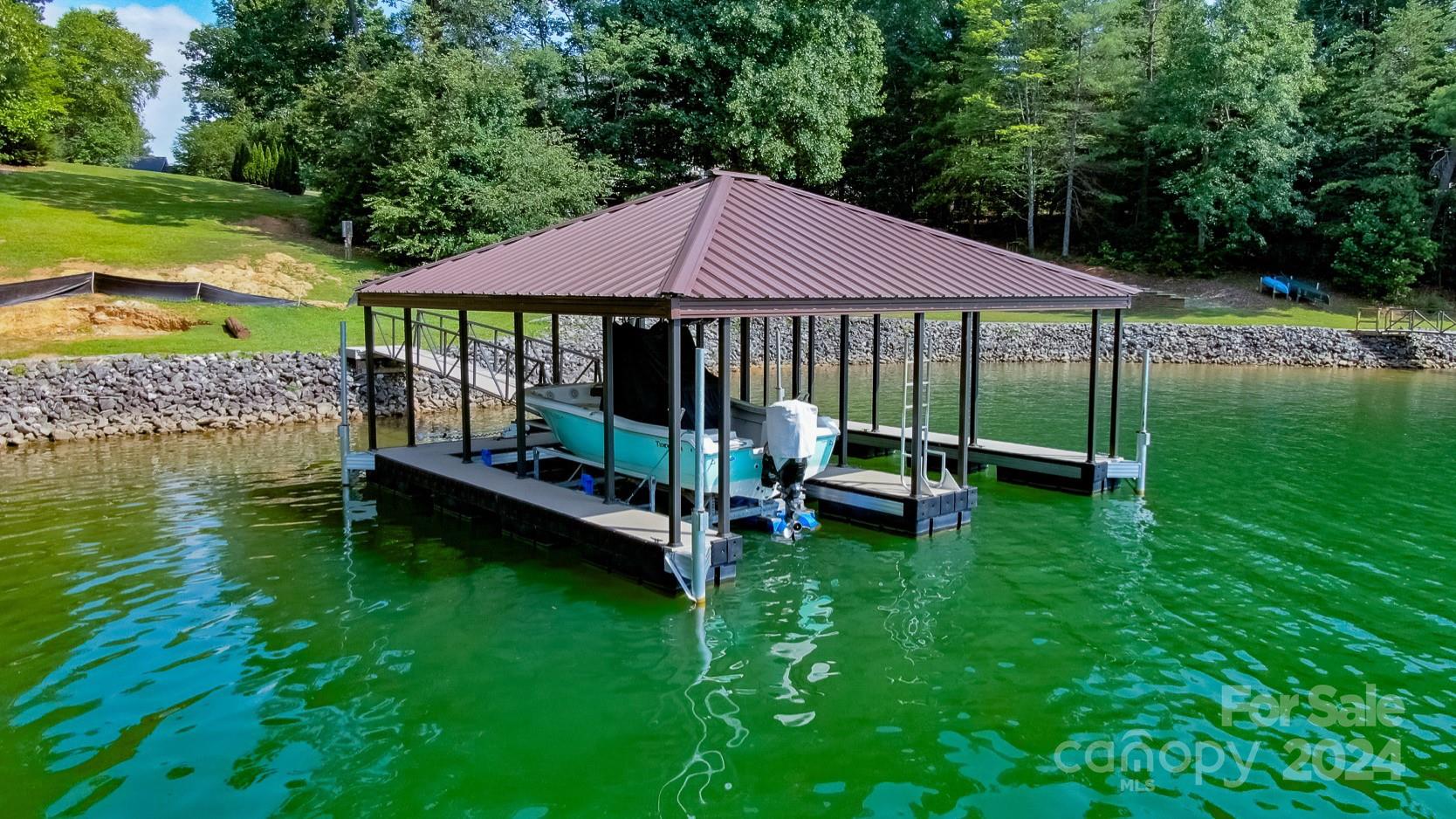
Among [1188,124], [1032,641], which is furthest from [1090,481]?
[1188,124]

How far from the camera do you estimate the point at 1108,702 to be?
6789 millimetres

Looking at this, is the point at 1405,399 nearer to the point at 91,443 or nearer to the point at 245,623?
the point at 245,623

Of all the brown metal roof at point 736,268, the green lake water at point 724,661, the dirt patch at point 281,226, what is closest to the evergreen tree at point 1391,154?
the green lake water at point 724,661

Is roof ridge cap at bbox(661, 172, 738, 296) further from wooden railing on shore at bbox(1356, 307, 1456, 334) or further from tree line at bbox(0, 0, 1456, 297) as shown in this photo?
wooden railing on shore at bbox(1356, 307, 1456, 334)

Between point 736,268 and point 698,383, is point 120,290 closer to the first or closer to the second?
point 736,268

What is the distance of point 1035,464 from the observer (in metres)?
13.5

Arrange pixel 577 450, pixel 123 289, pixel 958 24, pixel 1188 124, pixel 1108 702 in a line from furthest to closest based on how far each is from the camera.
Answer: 1. pixel 958 24
2. pixel 1188 124
3. pixel 123 289
4. pixel 577 450
5. pixel 1108 702

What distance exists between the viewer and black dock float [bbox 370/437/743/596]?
908cm

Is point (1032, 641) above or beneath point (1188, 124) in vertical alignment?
beneath

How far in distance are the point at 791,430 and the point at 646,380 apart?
2123 millimetres

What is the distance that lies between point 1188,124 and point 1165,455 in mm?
27038

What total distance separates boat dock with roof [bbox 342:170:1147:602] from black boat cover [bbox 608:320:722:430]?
3 cm

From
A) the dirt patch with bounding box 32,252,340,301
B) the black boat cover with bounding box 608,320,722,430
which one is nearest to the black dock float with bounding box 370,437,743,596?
the black boat cover with bounding box 608,320,722,430

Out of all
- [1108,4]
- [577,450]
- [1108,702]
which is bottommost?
[1108,702]
